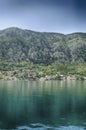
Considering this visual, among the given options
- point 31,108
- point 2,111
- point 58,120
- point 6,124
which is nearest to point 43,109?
point 31,108

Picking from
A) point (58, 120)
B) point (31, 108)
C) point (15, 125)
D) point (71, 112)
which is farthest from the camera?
point (31, 108)

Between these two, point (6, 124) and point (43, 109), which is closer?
point (6, 124)

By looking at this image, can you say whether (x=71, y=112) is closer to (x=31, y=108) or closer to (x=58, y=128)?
(x=31, y=108)

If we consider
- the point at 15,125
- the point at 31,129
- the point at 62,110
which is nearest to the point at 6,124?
the point at 15,125

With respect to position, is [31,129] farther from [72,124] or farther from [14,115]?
[14,115]

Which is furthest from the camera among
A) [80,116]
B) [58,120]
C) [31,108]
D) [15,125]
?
[31,108]

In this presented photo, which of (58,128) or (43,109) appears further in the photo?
(43,109)

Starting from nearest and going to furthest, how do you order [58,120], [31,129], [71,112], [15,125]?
1. [31,129]
2. [15,125]
3. [58,120]
4. [71,112]

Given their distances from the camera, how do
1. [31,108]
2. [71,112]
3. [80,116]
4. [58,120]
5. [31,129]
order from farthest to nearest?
1. [31,108]
2. [71,112]
3. [80,116]
4. [58,120]
5. [31,129]
